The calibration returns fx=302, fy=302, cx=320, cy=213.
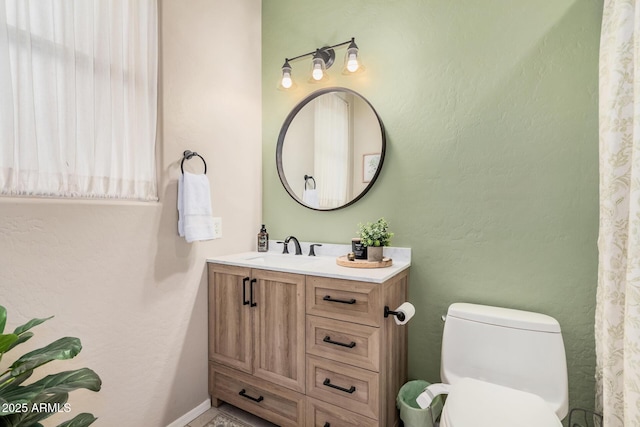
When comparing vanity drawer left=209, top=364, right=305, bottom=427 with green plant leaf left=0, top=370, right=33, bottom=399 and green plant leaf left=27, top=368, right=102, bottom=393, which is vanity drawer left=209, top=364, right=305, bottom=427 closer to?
green plant leaf left=27, top=368, right=102, bottom=393

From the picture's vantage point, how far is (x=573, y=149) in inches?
57.1

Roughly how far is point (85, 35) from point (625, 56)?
86.5 inches

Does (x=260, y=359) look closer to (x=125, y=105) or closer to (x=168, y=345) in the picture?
(x=168, y=345)

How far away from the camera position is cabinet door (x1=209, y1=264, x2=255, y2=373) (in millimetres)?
1747

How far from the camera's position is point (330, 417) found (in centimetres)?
150

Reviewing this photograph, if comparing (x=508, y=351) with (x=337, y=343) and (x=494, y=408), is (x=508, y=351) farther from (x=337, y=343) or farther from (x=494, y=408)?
(x=337, y=343)

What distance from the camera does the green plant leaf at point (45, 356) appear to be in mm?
863

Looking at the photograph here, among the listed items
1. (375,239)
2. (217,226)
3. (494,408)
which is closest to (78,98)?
(217,226)

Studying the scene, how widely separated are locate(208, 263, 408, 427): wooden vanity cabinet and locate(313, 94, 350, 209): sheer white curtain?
677 millimetres

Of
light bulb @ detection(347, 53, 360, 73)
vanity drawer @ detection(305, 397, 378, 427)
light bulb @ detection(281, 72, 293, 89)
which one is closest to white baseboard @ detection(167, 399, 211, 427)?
vanity drawer @ detection(305, 397, 378, 427)

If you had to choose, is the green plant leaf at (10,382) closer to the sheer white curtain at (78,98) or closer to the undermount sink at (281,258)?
the sheer white curtain at (78,98)

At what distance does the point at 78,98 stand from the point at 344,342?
1.64 m

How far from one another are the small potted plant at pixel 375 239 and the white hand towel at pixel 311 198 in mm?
486

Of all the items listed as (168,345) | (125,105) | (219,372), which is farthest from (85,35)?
(219,372)
